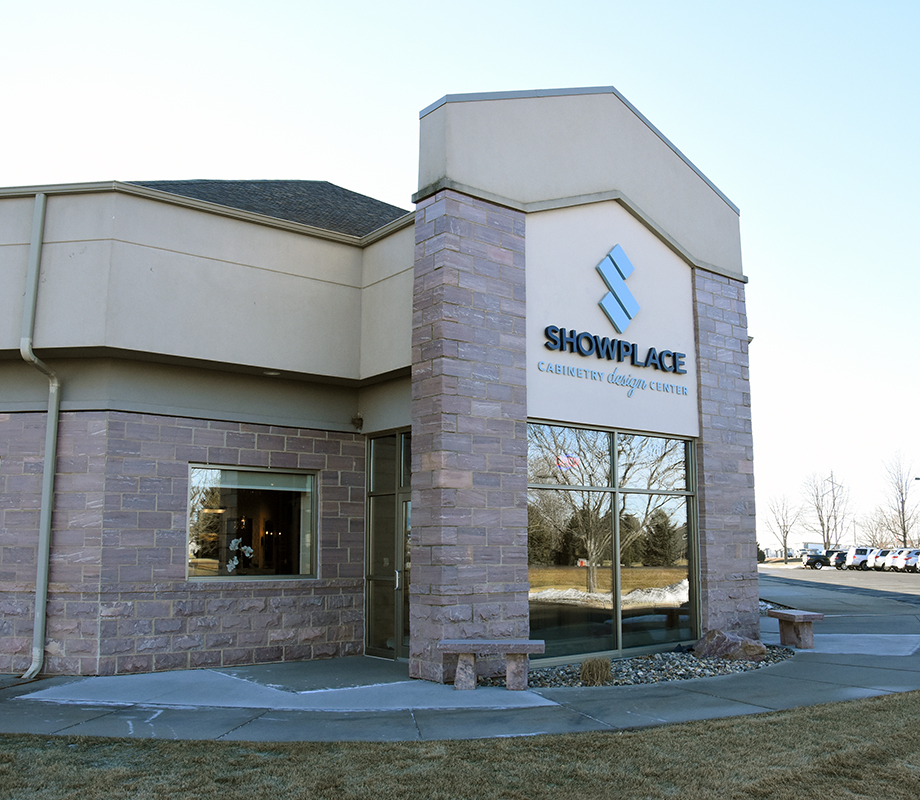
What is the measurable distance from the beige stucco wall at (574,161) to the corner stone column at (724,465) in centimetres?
85

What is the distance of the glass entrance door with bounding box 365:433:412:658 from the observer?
36.6ft

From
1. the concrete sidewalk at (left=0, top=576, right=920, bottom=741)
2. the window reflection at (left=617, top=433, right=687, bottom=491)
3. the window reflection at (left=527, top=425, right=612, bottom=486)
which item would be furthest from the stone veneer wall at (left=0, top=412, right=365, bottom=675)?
the window reflection at (left=617, top=433, right=687, bottom=491)

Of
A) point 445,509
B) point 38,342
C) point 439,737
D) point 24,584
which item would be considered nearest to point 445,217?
point 445,509

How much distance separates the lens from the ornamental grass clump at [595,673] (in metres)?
9.69

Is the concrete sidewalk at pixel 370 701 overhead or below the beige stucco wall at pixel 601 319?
below

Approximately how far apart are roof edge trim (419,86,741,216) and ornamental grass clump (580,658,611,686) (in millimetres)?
6836

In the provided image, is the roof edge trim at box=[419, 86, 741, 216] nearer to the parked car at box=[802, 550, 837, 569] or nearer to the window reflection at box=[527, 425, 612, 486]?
the window reflection at box=[527, 425, 612, 486]

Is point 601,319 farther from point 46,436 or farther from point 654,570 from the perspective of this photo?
point 46,436

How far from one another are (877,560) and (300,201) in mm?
50697

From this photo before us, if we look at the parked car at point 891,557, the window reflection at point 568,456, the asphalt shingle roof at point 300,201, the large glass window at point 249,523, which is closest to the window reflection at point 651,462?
the window reflection at point 568,456

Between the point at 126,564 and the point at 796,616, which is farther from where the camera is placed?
the point at 796,616

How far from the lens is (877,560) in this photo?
54.1 m

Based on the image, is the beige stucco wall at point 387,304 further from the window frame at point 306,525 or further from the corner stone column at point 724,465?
the corner stone column at point 724,465

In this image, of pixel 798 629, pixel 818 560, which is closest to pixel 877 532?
pixel 818 560
